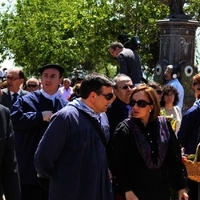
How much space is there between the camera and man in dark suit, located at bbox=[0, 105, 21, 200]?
5023 mm

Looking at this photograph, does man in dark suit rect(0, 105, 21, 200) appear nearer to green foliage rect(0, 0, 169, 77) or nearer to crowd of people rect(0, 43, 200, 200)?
crowd of people rect(0, 43, 200, 200)

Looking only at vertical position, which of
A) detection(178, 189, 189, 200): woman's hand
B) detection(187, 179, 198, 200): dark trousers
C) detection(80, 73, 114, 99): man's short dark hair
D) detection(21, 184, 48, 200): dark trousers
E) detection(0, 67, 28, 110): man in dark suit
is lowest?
detection(187, 179, 198, 200): dark trousers

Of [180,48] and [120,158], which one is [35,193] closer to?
[120,158]

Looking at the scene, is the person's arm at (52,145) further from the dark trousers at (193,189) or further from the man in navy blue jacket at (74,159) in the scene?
the dark trousers at (193,189)

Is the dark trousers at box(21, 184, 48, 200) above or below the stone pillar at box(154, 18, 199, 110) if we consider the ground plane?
below

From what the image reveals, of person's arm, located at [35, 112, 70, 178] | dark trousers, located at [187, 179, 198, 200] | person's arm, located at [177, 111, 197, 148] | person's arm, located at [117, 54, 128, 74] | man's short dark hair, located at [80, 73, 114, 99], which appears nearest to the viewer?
person's arm, located at [35, 112, 70, 178]

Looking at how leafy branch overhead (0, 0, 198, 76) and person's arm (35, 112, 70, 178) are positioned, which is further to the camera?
leafy branch overhead (0, 0, 198, 76)

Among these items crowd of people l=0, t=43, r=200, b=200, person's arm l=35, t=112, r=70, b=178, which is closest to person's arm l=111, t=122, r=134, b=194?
crowd of people l=0, t=43, r=200, b=200

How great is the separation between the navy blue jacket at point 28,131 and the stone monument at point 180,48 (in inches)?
500

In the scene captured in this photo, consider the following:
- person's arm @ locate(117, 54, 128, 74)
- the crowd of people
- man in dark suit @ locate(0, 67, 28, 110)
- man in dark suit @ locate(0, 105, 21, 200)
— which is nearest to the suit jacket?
man in dark suit @ locate(0, 67, 28, 110)

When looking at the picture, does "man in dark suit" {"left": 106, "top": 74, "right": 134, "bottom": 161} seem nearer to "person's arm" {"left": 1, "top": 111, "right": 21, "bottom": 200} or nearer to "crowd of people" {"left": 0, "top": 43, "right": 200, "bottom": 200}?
"crowd of people" {"left": 0, "top": 43, "right": 200, "bottom": 200}

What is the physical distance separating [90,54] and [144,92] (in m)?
32.1

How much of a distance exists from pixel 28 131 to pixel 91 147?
1.87 meters

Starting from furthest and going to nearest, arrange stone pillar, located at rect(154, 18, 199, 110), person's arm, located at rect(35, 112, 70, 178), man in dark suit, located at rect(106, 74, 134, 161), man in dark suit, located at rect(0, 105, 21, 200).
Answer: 1. stone pillar, located at rect(154, 18, 199, 110)
2. man in dark suit, located at rect(106, 74, 134, 161)
3. person's arm, located at rect(35, 112, 70, 178)
4. man in dark suit, located at rect(0, 105, 21, 200)
